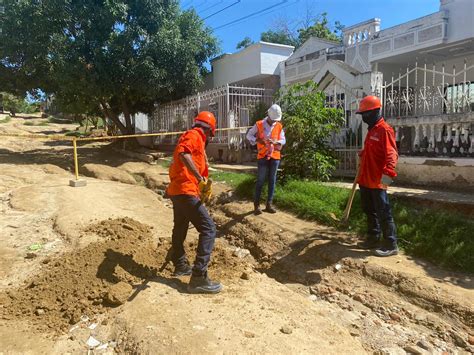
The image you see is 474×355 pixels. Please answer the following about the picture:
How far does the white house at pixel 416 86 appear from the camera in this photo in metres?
6.47

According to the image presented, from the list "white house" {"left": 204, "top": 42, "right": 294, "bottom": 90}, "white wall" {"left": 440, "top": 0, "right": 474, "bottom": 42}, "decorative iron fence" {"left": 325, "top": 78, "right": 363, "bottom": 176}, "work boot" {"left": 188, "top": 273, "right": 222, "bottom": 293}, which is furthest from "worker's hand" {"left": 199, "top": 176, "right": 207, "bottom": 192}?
"white house" {"left": 204, "top": 42, "right": 294, "bottom": 90}

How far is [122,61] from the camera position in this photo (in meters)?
13.5

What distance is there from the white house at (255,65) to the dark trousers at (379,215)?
412 inches

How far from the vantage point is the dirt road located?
3.43m

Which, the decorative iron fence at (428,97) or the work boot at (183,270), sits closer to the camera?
the work boot at (183,270)

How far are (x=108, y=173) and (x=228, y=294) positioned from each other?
8288 millimetres

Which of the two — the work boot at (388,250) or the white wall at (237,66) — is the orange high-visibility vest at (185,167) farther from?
the white wall at (237,66)

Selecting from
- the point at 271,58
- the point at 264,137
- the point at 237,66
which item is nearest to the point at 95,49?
the point at 237,66

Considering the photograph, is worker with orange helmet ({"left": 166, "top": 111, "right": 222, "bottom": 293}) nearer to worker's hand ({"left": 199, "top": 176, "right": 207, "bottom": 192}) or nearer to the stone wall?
worker's hand ({"left": 199, "top": 176, "right": 207, "bottom": 192})

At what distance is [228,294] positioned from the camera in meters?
4.18

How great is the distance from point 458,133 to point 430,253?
8.82 ft

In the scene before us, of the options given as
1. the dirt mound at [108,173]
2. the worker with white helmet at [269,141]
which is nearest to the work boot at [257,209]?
the worker with white helmet at [269,141]

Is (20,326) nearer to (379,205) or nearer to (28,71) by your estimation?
(379,205)

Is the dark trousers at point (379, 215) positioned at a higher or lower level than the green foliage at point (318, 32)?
lower
